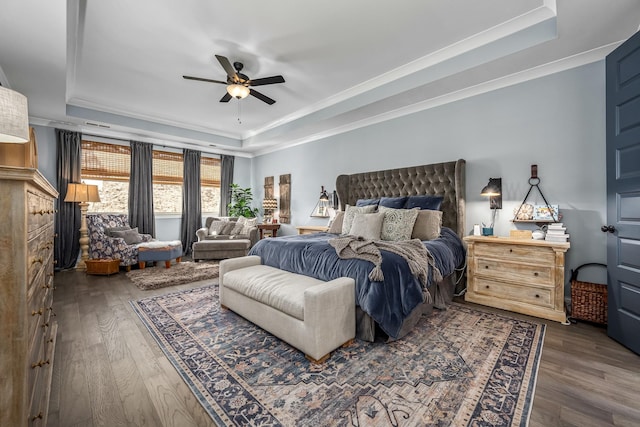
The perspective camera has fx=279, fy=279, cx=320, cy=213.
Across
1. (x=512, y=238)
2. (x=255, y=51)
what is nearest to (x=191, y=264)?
(x=255, y=51)

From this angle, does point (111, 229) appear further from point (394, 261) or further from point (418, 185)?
point (418, 185)

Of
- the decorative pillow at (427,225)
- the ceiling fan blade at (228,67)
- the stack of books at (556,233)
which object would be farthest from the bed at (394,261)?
the ceiling fan blade at (228,67)

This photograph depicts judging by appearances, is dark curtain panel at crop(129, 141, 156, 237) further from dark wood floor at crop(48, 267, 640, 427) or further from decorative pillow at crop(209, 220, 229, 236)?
dark wood floor at crop(48, 267, 640, 427)

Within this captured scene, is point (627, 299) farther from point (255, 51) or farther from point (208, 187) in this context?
point (208, 187)

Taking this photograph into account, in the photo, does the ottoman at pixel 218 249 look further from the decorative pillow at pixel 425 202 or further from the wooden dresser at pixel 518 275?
the wooden dresser at pixel 518 275

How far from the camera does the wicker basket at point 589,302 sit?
258 centimetres

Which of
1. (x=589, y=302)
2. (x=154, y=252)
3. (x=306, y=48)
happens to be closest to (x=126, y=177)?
(x=154, y=252)

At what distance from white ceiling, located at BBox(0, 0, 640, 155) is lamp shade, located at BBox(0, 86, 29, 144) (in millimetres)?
1280

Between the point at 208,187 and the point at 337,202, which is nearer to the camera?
the point at 337,202

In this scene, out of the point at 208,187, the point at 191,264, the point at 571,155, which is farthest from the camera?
the point at 208,187

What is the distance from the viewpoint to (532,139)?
3.20m

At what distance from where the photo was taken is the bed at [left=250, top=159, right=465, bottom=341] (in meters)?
2.16

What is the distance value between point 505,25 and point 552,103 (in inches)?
40.4

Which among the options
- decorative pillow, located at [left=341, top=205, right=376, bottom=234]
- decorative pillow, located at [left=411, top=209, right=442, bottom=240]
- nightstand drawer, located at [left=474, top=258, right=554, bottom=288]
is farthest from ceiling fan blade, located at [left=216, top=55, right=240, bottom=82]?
nightstand drawer, located at [left=474, top=258, right=554, bottom=288]
